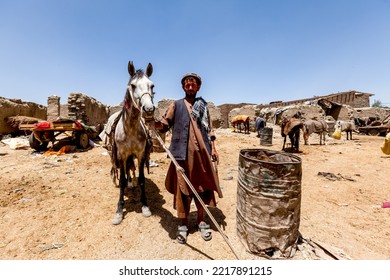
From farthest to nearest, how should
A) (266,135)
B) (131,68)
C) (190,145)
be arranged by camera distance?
(266,135) < (131,68) < (190,145)

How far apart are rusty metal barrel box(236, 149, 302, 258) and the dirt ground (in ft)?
0.69

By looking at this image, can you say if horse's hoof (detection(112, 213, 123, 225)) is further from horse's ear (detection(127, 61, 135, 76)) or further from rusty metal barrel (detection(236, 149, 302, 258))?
horse's ear (detection(127, 61, 135, 76))

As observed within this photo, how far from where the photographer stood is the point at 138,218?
3033 millimetres

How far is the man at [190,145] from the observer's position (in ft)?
7.94

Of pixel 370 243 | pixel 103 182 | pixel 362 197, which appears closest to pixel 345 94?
pixel 362 197

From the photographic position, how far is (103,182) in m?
4.53

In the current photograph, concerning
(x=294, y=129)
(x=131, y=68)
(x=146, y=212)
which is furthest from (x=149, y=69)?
(x=294, y=129)

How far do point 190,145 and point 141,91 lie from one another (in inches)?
36.1

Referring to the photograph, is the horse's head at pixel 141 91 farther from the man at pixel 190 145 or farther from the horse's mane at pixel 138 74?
the man at pixel 190 145

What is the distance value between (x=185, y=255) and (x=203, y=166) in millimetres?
1080

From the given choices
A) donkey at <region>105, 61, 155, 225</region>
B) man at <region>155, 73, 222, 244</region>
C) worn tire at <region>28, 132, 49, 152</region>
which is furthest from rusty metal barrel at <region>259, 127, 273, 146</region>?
worn tire at <region>28, 132, 49, 152</region>

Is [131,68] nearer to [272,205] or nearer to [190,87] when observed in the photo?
[190,87]

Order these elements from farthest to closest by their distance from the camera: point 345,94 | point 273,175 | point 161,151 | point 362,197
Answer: point 345,94 → point 161,151 → point 362,197 → point 273,175
